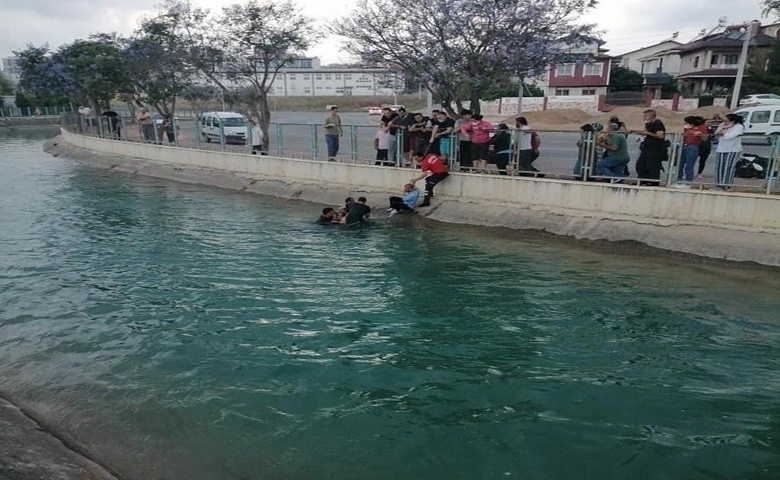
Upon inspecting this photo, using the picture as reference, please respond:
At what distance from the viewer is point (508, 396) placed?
21.7 ft

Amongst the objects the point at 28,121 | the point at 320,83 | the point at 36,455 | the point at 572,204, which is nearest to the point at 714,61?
the point at 572,204

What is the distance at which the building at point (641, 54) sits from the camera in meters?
65.5

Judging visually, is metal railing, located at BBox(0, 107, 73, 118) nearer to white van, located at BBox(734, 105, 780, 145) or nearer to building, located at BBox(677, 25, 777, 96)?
white van, located at BBox(734, 105, 780, 145)

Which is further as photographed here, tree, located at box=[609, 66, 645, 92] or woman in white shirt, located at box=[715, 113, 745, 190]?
tree, located at box=[609, 66, 645, 92]

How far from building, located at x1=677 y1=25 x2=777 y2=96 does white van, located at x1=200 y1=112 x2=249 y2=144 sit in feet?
146

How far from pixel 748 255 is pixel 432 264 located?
6312 mm

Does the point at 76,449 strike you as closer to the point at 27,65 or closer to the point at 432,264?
the point at 432,264

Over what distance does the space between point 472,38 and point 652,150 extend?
20.7ft

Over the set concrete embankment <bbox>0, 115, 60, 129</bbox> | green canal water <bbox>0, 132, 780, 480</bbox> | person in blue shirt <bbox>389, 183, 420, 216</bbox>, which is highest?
concrete embankment <bbox>0, 115, 60, 129</bbox>

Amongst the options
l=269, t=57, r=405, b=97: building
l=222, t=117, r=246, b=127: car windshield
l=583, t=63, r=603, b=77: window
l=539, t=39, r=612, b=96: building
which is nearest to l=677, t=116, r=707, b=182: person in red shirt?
l=222, t=117, r=246, b=127: car windshield

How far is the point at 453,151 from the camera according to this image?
52.6ft

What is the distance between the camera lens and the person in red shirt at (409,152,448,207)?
15.7 meters

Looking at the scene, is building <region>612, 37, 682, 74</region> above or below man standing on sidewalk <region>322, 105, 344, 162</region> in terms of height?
above

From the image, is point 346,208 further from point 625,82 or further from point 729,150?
point 625,82
